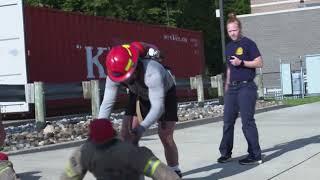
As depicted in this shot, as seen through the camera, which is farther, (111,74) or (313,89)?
(313,89)

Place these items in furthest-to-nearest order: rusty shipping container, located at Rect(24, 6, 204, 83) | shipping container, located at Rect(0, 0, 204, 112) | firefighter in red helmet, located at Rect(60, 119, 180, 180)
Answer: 1. rusty shipping container, located at Rect(24, 6, 204, 83)
2. shipping container, located at Rect(0, 0, 204, 112)
3. firefighter in red helmet, located at Rect(60, 119, 180, 180)

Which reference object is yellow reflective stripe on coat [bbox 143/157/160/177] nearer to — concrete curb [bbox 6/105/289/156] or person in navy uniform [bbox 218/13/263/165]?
person in navy uniform [bbox 218/13/263/165]

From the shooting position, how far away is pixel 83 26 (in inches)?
745

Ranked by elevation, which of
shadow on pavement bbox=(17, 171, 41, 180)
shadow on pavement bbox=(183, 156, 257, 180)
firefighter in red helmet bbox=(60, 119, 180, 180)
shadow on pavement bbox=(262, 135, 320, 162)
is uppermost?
firefighter in red helmet bbox=(60, 119, 180, 180)

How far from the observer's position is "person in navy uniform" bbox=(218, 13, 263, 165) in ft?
26.6

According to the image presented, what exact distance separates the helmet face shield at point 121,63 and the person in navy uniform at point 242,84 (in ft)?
10.1

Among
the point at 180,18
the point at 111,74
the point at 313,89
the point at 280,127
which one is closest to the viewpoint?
the point at 111,74

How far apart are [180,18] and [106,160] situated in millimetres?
45753

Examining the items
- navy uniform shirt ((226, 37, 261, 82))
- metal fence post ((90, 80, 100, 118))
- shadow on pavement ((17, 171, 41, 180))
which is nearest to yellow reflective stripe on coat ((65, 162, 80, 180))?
shadow on pavement ((17, 171, 41, 180))

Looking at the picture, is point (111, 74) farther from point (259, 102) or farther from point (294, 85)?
point (294, 85)

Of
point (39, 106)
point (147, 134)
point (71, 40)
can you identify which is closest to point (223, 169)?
point (147, 134)

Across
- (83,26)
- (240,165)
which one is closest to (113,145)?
(240,165)

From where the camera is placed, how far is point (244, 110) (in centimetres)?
812

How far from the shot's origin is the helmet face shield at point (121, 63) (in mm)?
5082
